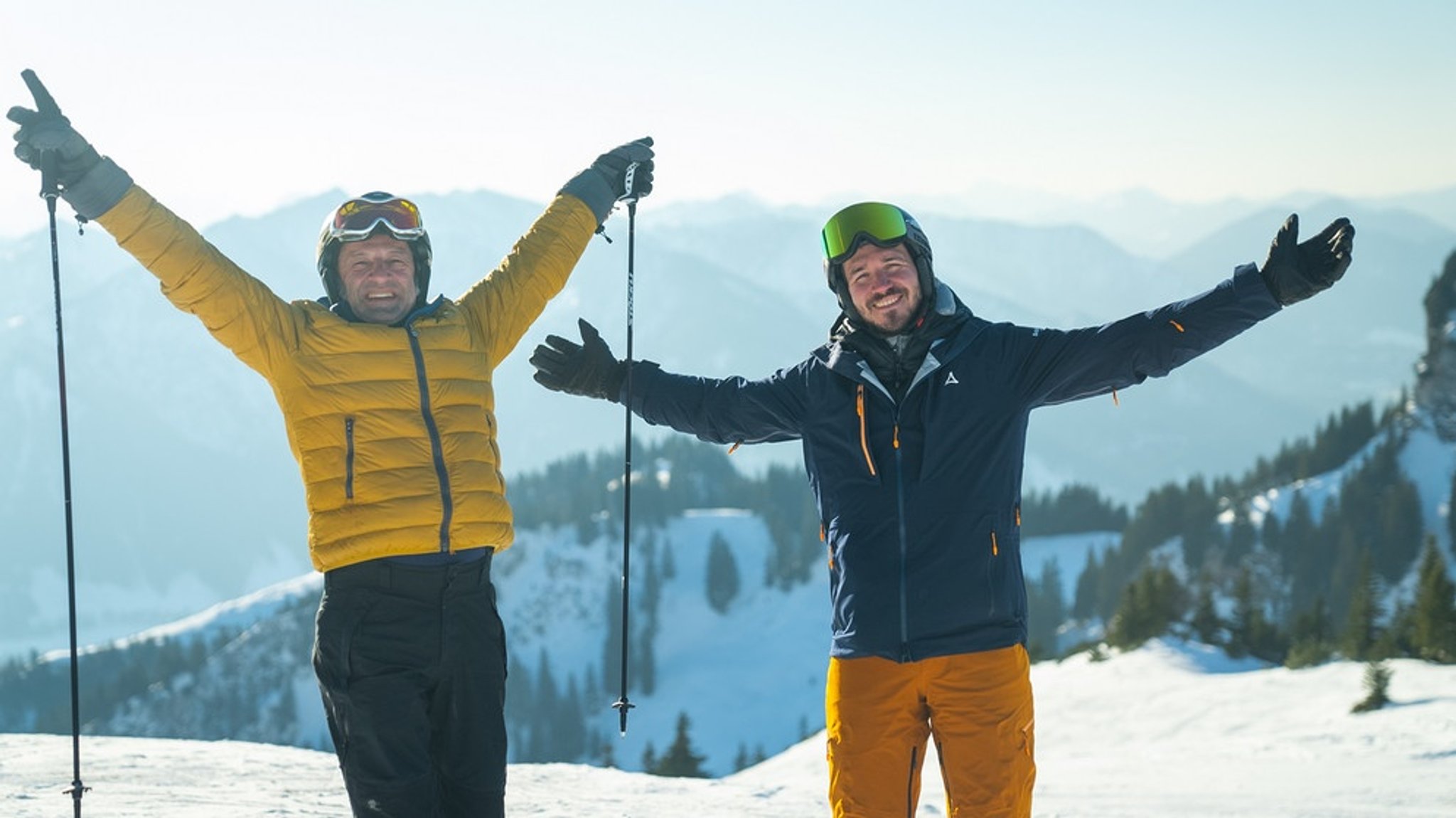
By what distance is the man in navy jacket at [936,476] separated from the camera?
217 inches

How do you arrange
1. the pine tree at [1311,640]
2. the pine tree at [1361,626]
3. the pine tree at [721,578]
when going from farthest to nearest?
1. the pine tree at [721,578]
2. the pine tree at [1361,626]
3. the pine tree at [1311,640]

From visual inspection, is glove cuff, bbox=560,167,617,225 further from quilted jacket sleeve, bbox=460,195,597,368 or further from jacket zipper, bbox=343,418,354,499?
jacket zipper, bbox=343,418,354,499

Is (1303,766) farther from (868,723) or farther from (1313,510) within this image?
(1313,510)

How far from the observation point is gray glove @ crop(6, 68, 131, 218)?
5918mm

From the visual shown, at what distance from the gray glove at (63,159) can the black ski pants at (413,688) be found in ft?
6.84

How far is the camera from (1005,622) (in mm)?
5617

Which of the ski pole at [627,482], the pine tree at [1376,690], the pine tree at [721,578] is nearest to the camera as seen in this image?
the ski pole at [627,482]

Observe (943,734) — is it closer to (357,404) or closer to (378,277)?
(357,404)

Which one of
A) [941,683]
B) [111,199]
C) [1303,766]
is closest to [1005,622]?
[941,683]

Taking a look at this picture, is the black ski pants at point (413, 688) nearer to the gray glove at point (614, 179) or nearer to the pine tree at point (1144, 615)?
the gray glove at point (614, 179)

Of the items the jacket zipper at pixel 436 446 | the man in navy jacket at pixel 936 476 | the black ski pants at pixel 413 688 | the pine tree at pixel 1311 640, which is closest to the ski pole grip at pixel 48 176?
the jacket zipper at pixel 436 446

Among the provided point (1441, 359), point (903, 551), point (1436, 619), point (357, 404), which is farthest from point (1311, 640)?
point (1441, 359)

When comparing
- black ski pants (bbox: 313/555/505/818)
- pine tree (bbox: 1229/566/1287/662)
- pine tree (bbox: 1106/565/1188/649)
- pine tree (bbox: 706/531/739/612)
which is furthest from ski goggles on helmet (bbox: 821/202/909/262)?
pine tree (bbox: 706/531/739/612)

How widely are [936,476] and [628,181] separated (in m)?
3.04
